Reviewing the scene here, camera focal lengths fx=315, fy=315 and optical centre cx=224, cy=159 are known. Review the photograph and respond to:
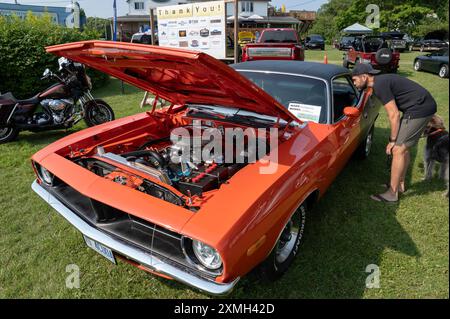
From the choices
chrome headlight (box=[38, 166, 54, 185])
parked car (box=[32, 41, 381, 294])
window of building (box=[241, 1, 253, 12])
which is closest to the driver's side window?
parked car (box=[32, 41, 381, 294])

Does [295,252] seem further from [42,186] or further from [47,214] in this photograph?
[47,214]

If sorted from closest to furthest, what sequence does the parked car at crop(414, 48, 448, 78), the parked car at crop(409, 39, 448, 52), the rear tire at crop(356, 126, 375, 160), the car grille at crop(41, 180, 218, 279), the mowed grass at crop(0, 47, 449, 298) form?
the car grille at crop(41, 180, 218, 279), the mowed grass at crop(0, 47, 449, 298), the rear tire at crop(356, 126, 375, 160), the parked car at crop(414, 48, 448, 78), the parked car at crop(409, 39, 448, 52)

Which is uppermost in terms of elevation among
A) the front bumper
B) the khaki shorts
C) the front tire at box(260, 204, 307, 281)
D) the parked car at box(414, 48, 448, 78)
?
the parked car at box(414, 48, 448, 78)

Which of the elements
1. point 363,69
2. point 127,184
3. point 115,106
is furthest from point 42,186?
point 115,106

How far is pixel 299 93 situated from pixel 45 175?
255cm

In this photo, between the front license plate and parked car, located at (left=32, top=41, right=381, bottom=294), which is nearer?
parked car, located at (left=32, top=41, right=381, bottom=294)

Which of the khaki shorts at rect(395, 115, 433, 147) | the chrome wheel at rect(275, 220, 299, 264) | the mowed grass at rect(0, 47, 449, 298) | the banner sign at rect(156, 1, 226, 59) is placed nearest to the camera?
the mowed grass at rect(0, 47, 449, 298)

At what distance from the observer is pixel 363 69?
10.8ft

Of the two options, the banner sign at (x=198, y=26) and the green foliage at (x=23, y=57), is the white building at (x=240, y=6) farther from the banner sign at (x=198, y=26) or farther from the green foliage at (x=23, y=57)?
the green foliage at (x=23, y=57)

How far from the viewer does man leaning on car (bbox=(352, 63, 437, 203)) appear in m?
3.00

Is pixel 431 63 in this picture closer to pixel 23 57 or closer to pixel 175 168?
pixel 175 168

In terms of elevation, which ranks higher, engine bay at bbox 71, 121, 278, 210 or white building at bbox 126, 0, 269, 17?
white building at bbox 126, 0, 269, 17

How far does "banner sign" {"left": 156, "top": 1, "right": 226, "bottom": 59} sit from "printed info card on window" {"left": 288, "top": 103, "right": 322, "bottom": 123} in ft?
18.3

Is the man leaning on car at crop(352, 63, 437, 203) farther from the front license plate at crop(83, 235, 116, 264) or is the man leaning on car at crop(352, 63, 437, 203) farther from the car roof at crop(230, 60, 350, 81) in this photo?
the front license plate at crop(83, 235, 116, 264)
